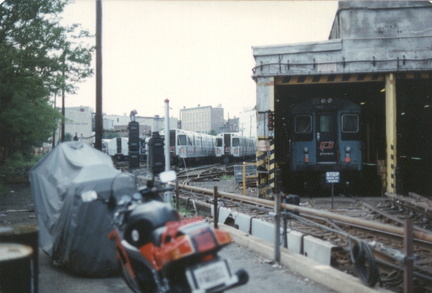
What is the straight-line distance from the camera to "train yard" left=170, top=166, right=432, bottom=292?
5008 millimetres

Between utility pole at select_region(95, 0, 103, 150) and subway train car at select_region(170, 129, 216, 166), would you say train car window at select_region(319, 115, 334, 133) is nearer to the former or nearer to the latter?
utility pole at select_region(95, 0, 103, 150)

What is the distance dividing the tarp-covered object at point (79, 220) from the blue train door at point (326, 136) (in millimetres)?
12357

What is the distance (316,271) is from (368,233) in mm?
3914

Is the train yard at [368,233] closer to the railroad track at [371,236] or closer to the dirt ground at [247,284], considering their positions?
the railroad track at [371,236]

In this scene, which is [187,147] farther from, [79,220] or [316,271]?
[316,271]

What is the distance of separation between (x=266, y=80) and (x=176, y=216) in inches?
482

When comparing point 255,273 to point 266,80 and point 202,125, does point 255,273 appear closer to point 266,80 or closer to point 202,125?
point 266,80

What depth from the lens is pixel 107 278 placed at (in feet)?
20.8

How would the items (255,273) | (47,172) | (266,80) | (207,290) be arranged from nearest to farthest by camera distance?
(207,290) < (255,273) < (47,172) < (266,80)

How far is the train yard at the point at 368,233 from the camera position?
16.4 feet

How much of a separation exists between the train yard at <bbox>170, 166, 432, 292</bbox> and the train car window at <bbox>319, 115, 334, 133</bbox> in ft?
9.65

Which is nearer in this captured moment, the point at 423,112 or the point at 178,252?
the point at 178,252

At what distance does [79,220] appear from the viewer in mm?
6121

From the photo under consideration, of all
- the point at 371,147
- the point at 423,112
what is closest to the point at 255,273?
the point at 371,147
